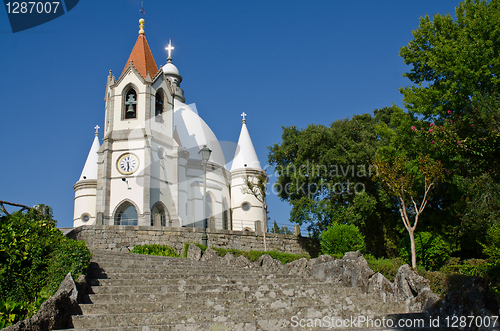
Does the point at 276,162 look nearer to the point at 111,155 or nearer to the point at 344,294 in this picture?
the point at 111,155

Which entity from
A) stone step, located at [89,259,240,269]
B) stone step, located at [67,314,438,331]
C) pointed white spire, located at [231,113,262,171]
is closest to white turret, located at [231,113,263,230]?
pointed white spire, located at [231,113,262,171]

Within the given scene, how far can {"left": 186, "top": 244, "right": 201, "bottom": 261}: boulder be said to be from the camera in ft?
51.8

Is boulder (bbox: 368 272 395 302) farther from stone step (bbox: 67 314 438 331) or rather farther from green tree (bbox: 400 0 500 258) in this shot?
green tree (bbox: 400 0 500 258)

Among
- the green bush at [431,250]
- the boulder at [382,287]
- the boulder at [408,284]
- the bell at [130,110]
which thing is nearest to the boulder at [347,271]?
the boulder at [382,287]

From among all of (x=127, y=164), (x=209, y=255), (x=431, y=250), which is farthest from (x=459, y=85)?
(x=127, y=164)

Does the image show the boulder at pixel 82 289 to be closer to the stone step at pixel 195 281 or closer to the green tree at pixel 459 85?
the stone step at pixel 195 281

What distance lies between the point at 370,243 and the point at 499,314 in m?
19.9

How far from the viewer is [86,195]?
31203 millimetres

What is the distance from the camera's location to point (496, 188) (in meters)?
15.3

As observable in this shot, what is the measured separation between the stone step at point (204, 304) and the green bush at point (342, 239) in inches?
491

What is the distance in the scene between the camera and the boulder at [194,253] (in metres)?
15.8

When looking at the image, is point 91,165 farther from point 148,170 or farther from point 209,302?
point 209,302

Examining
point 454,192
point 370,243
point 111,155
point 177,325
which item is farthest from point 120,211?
point 177,325

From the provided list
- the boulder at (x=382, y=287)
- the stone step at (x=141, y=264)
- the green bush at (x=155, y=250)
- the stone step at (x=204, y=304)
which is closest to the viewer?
the stone step at (x=204, y=304)
